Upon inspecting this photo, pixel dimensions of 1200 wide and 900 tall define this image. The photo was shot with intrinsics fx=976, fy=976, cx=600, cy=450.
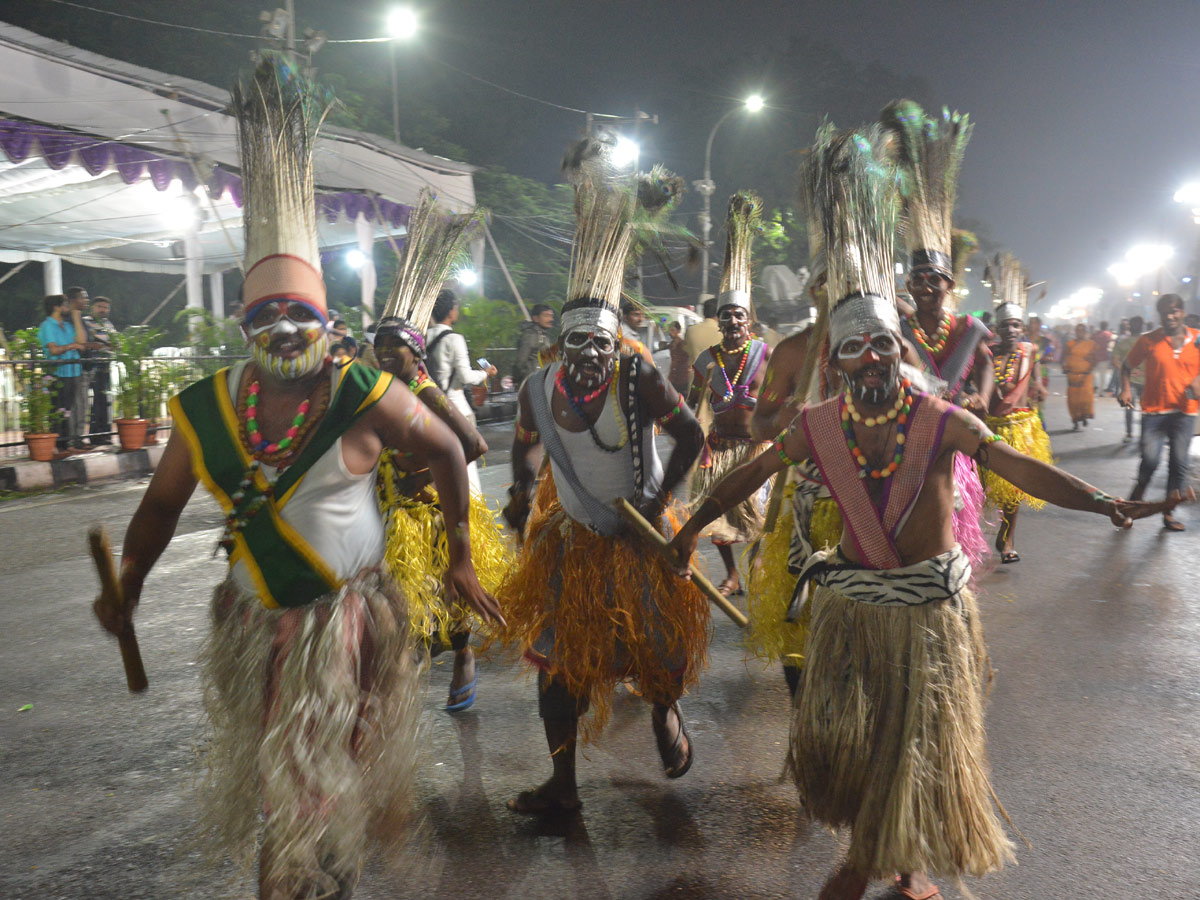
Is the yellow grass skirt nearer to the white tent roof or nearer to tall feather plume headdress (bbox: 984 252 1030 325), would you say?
the white tent roof

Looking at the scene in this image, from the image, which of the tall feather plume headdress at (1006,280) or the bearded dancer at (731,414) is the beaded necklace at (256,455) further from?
the tall feather plume headdress at (1006,280)

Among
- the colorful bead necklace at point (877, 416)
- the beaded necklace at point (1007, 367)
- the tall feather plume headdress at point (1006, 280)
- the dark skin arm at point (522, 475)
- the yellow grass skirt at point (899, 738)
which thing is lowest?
the yellow grass skirt at point (899, 738)

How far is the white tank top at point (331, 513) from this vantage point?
2.56 metres

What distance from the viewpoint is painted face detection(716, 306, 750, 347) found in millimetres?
6711

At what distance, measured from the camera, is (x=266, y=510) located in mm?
2557

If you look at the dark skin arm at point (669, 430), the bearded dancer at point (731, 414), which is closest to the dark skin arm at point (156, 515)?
the dark skin arm at point (669, 430)

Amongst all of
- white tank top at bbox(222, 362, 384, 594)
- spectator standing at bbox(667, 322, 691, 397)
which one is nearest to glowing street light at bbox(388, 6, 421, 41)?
spectator standing at bbox(667, 322, 691, 397)

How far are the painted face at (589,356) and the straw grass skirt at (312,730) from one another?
4.20 feet

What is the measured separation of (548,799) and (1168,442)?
764cm

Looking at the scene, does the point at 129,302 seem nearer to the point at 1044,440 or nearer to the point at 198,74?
the point at 198,74

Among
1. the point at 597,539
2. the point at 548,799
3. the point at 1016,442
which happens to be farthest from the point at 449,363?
the point at 1016,442

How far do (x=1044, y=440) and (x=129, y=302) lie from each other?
2404 centimetres

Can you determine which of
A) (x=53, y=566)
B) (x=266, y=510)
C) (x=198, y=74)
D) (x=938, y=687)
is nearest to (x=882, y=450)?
(x=938, y=687)

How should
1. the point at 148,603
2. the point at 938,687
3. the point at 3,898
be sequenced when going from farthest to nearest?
the point at 148,603, the point at 3,898, the point at 938,687
